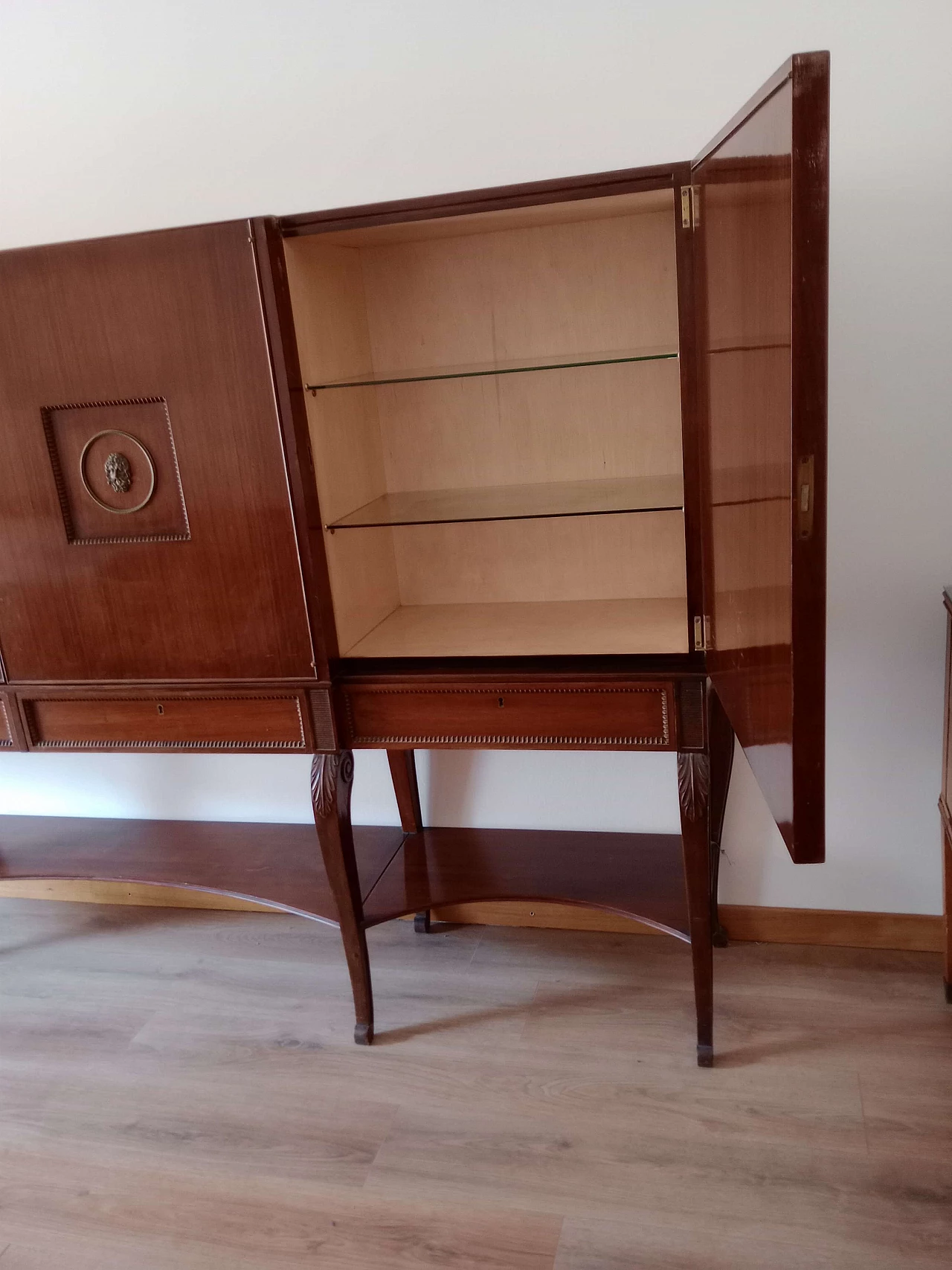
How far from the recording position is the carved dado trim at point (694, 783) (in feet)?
5.75

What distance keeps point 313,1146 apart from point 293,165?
2.02 meters

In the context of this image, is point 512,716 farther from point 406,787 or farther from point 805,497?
point 805,497

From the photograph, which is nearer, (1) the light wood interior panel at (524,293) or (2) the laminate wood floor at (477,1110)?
(2) the laminate wood floor at (477,1110)

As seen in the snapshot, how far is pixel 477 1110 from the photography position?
1.86m

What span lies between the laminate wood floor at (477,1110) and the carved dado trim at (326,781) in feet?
1.86

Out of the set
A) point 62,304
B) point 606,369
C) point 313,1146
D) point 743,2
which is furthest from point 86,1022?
point 743,2

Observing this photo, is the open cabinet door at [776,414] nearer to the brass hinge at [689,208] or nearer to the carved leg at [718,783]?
the brass hinge at [689,208]

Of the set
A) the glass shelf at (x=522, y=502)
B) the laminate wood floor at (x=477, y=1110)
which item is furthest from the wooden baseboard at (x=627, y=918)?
the glass shelf at (x=522, y=502)

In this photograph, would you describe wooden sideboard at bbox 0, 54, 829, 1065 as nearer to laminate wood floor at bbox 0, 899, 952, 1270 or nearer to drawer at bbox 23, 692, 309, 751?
drawer at bbox 23, 692, 309, 751

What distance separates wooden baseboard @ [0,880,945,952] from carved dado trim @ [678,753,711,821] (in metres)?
0.47

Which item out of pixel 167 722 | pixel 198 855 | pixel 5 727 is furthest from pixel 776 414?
pixel 198 855

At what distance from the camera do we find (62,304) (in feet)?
5.62

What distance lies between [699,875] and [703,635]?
1.54 feet

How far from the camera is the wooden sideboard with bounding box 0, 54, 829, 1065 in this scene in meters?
1.63
